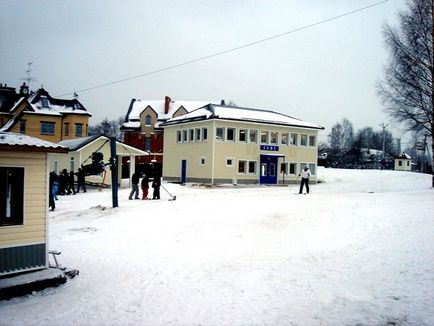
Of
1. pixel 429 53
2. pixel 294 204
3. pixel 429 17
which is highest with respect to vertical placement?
pixel 429 17

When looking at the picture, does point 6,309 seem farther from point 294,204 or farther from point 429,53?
point 429,53

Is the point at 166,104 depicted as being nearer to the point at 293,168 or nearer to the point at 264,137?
the point at 264,137

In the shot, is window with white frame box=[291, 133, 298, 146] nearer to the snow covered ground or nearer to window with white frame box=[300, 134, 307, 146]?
window with white frame box=[300, 134, 307, 146]

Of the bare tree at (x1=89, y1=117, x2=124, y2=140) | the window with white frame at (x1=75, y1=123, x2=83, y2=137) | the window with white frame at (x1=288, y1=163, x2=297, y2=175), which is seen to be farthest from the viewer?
the bare tree at (x1=89, y1=117, x2=124, y2=140)

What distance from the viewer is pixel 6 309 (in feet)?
23.7

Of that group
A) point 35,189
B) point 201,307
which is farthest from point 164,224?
point 201,307

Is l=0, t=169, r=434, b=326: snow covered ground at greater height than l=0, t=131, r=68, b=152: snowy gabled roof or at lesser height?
lesser

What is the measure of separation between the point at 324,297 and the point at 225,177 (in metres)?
28.3

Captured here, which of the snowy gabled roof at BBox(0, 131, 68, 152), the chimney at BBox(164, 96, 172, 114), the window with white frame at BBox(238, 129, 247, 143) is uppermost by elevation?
the chimney at BBox(164, 96, 172, 114)

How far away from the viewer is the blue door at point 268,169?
38.2m

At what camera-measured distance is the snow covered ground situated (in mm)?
6875

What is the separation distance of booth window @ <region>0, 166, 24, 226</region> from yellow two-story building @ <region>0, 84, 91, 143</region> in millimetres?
42151

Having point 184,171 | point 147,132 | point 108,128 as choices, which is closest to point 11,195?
point 184,171

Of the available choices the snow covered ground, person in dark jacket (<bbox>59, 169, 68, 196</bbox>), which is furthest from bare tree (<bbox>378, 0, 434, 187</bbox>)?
person in dark jacket (<bbox>59, 169, 68, 196</bbox>)
